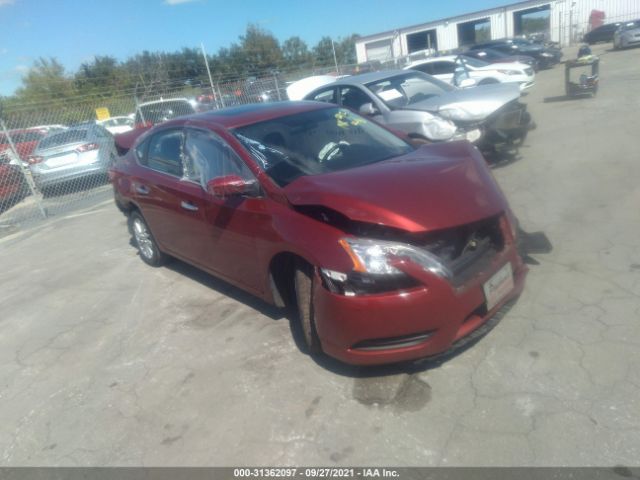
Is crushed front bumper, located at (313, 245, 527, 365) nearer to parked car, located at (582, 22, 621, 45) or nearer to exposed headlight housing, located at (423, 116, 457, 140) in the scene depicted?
exposed headlight housing, located at (423, 116, 457, 140)

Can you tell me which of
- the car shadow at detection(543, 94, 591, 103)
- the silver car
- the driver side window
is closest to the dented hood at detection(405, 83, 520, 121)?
the driver side window

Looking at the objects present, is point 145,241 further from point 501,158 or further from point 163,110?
point 163,110

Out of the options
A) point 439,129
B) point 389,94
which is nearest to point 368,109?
point 389,94

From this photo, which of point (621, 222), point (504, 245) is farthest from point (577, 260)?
point (504, 245)

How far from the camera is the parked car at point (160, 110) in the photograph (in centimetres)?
1334

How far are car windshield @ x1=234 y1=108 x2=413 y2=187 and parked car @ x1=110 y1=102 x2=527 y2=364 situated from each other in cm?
1

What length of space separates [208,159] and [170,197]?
2.28 ft

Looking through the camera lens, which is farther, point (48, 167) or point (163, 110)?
point (163, 110)

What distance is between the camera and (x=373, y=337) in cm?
262

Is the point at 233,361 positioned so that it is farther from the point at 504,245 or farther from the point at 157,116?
the point at 157,116

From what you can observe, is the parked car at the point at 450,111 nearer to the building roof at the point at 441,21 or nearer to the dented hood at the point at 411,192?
the dented hood at the point at 411,192

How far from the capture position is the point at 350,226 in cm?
273

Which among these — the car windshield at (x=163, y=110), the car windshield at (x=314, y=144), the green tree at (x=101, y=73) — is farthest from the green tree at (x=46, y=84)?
the car windshield at (x=314, y=144)

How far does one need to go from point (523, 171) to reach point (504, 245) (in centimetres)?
406
